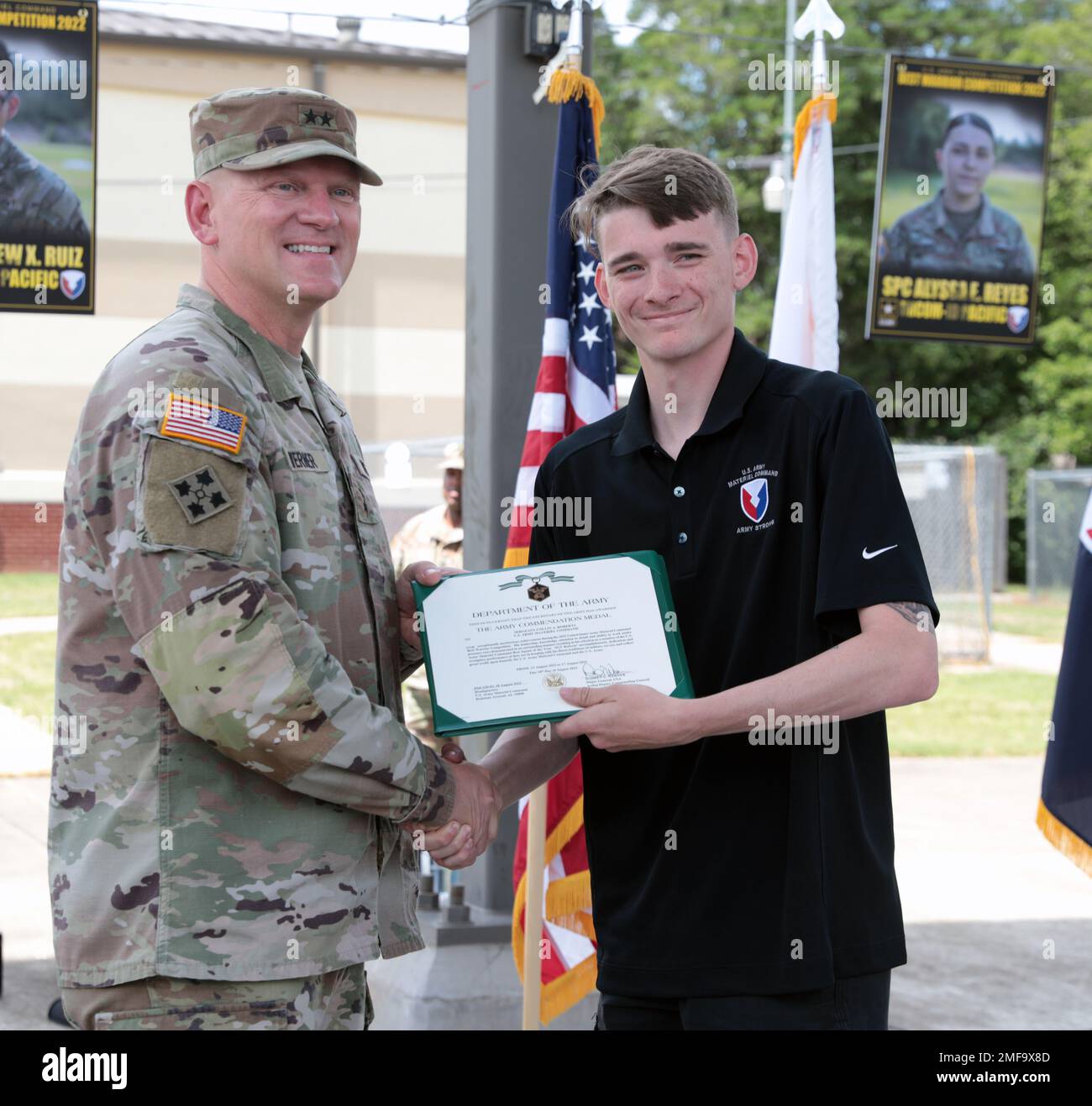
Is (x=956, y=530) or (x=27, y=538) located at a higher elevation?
(x=956, y=530)

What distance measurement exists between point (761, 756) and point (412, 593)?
78cm

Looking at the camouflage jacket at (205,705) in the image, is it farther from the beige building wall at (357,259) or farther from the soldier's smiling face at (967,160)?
the beige building wall at (357,259)

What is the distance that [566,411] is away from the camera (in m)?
4.51

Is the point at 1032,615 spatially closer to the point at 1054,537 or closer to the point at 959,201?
the point at 1054,537

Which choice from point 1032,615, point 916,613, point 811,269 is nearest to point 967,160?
point 811,269

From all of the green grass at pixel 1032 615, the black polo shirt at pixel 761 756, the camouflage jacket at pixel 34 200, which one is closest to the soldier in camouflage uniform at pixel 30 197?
the camouflage jacket at pixel 34 200

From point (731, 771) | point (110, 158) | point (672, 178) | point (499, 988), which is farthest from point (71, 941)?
point (110, 158)

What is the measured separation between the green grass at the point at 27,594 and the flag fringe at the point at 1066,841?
16.3 metres

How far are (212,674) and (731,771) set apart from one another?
3.11 ft

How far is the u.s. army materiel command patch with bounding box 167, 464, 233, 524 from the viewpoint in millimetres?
2174

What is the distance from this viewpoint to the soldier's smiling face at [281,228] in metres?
2.53

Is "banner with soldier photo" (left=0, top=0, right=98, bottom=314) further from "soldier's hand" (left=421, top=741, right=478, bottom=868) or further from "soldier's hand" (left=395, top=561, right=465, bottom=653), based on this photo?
"soldier's hand" (left=421, top=741, right=478, bottom=868)

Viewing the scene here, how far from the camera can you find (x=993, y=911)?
6965 millimetres

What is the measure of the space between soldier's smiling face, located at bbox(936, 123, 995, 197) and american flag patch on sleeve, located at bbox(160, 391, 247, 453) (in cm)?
654
